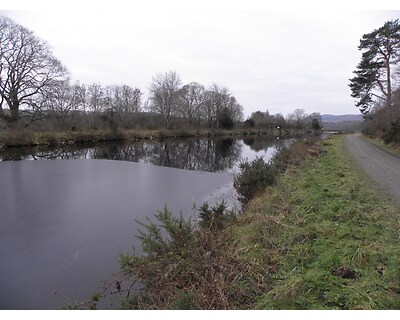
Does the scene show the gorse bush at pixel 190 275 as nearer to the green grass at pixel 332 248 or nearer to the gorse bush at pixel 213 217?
the green grass at pixel 332 248

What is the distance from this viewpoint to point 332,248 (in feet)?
12.7

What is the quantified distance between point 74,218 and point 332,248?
20.4 ft

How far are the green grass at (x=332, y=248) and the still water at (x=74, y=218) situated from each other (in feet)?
8.79

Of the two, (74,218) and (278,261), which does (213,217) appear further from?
(74,218)

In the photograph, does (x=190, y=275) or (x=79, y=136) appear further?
(x=79, y=136)

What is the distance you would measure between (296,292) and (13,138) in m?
28.4

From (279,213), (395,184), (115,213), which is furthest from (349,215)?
(115,213)

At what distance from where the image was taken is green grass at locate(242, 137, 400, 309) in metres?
2.84

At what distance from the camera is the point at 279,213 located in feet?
18.8

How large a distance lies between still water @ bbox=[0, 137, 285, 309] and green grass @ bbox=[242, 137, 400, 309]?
268 centimetres

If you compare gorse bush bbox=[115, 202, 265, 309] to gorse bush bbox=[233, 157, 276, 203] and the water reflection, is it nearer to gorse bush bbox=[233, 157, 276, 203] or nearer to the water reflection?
→ gorse bush bbox=[233, 157, 276, 203]

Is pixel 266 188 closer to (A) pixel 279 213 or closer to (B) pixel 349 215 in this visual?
(A) pixel 279 213

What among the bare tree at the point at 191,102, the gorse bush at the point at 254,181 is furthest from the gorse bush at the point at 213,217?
the bare tree at the point at 191,102

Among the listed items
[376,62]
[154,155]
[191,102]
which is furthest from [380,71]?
[191,102]
